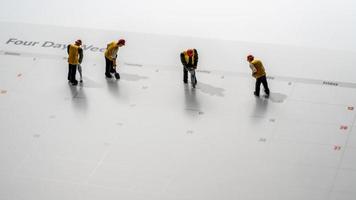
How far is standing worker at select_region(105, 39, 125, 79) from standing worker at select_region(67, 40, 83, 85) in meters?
0.70

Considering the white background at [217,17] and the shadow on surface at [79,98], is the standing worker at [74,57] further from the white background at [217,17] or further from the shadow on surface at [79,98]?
the white background at [217,17]

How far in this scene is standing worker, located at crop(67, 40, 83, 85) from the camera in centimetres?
2000

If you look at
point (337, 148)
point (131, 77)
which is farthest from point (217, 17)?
point (337, 148)

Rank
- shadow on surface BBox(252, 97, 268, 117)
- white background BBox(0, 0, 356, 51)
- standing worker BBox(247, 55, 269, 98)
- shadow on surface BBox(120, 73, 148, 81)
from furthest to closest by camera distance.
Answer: white background BBox(0, 0, 356, 51), shadow on surface BBox(120, 73, 148, 81), standing worker BBox(247, 55, 269, 98), shadow on surface BBox(252, 97, 268, 117)

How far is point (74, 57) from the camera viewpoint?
20.1 metres

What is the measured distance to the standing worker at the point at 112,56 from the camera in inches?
800

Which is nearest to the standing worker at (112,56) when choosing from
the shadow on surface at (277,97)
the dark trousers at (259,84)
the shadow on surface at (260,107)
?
the dark trousers at (259,84)

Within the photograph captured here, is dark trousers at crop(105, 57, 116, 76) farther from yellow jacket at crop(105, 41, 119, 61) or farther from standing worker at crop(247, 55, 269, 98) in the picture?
standing worker at crop(247, 55, 269, 98)

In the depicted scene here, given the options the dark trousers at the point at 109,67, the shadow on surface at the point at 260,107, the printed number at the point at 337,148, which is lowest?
the printed number at the point at 337,148

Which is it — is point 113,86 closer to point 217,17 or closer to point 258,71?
point 258,71

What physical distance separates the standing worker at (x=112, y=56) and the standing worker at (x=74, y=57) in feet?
2.31

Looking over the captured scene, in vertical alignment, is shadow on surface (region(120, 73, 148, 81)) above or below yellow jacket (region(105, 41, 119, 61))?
below

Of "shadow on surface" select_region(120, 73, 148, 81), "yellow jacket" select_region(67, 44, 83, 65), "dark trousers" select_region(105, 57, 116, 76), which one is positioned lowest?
"shadow on surface" select_region(120, 73, 148, 81)

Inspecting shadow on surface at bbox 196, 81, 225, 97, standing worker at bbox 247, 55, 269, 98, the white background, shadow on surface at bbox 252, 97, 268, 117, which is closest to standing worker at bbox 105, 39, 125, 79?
shadow on surface at bbox 196, 81, 225, 97
